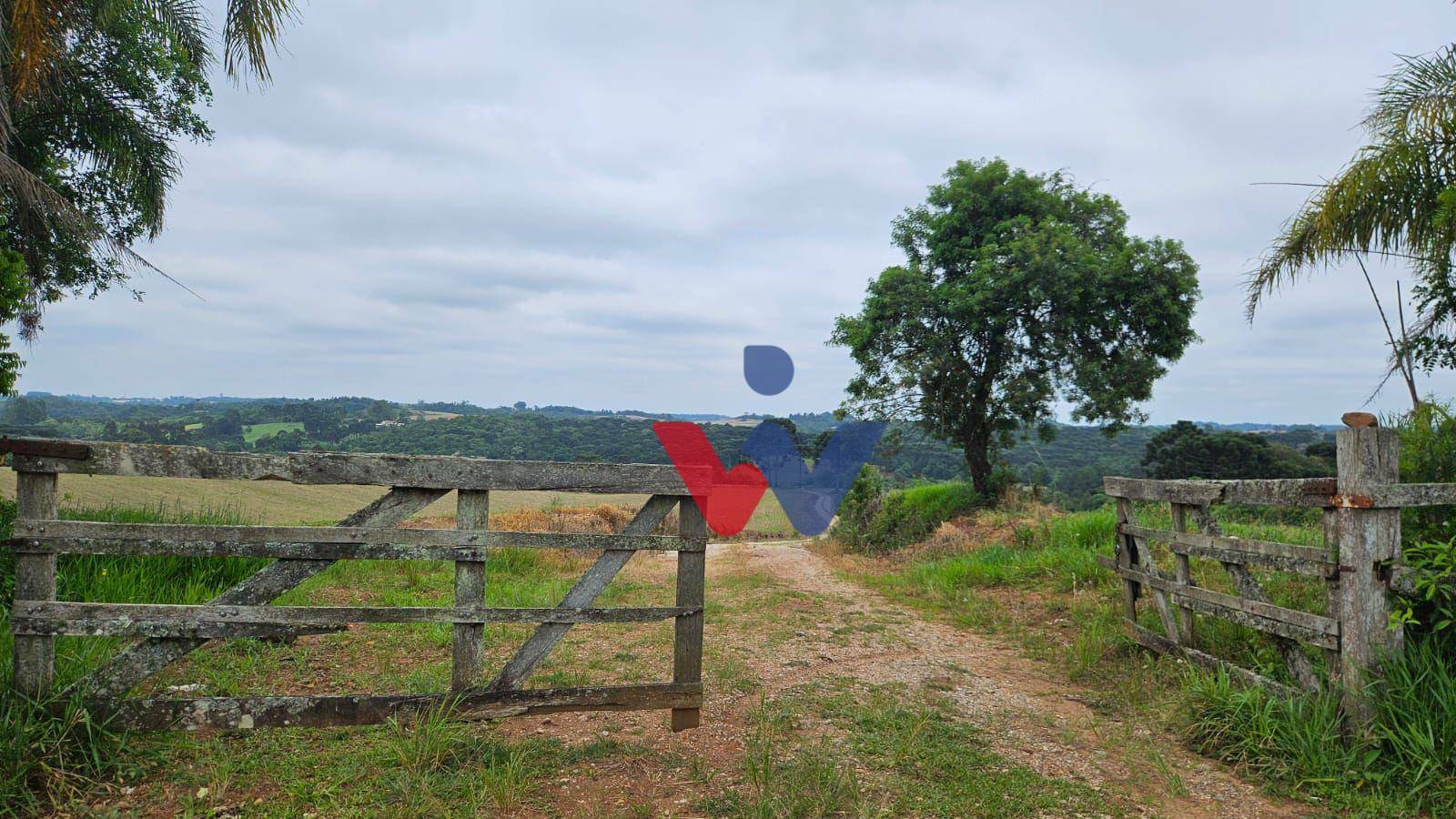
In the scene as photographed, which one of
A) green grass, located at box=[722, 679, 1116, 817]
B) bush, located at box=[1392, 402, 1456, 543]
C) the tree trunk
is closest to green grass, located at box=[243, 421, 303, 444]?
green grass, located at box=[722, 679, 1116, 817]

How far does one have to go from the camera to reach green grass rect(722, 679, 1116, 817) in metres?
3.97

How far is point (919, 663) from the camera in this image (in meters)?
6.91

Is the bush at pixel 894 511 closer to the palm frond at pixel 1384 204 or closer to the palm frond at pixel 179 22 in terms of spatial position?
the palm frond at pixel 1384 204

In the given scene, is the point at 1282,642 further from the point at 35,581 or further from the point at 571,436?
the point at 571,436

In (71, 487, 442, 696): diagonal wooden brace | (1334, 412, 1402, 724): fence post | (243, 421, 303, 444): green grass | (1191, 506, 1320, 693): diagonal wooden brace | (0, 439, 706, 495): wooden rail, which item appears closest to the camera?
(0, 439, 706, 495): wooden rail

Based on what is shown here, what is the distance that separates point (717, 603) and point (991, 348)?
11.1 m

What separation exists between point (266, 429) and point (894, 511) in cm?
1418

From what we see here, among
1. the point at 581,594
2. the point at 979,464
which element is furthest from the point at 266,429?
the point at 979,464

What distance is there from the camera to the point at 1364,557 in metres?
4.52

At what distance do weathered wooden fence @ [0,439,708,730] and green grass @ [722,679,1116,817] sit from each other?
798mm

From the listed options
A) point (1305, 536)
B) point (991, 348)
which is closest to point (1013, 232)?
point (991, 348)

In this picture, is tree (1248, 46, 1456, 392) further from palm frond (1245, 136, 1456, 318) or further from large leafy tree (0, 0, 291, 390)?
large leafy tree (0, 0, 291, 390)

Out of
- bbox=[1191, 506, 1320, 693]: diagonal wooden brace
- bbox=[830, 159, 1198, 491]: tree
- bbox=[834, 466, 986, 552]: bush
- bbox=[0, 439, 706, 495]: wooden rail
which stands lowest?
bbox=[834, 466, 986, 552]: bush

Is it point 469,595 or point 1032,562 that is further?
point 1032,562
